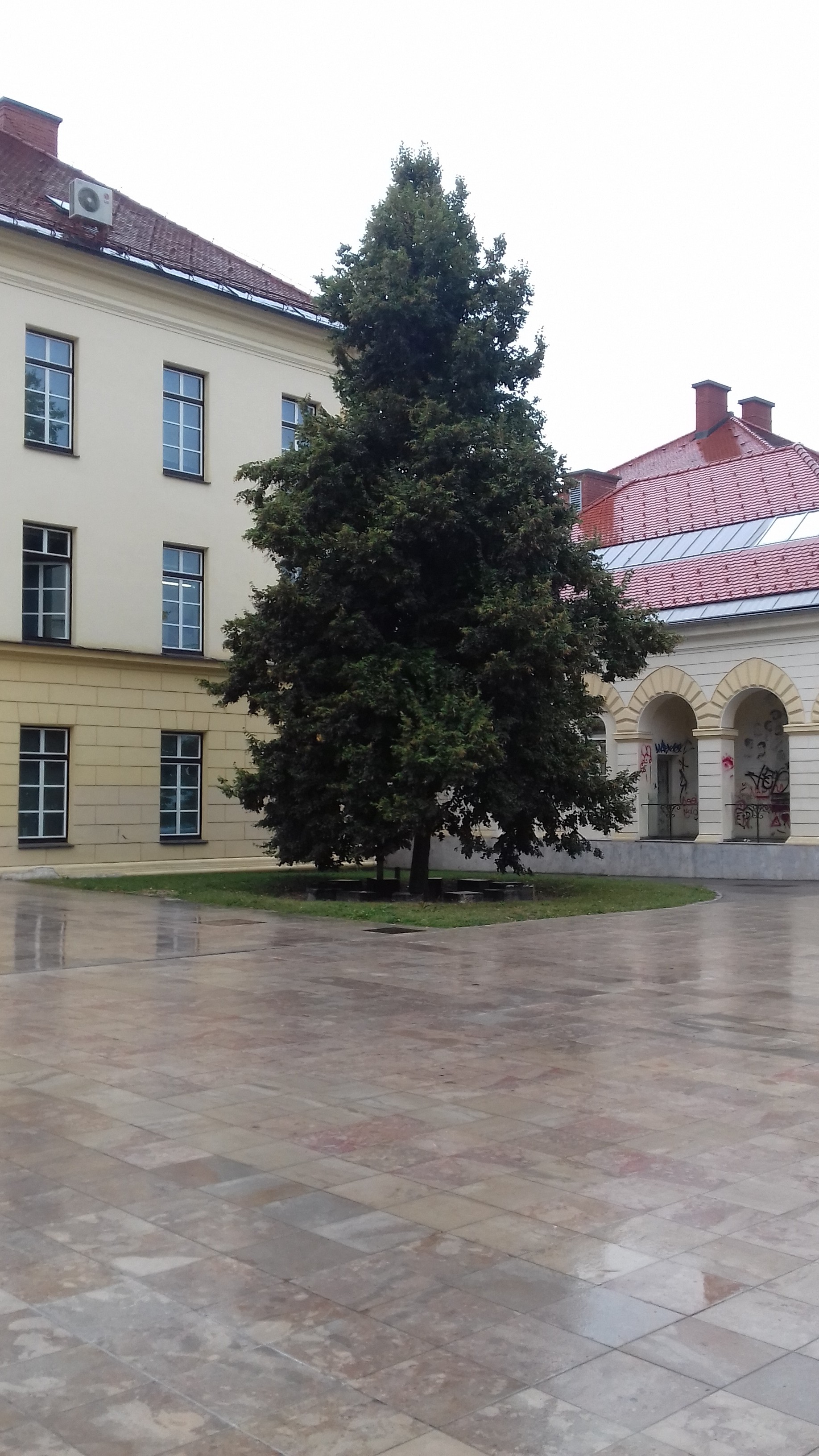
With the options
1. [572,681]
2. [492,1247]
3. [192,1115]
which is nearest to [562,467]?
[572,681]

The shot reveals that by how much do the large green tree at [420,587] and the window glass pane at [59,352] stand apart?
20.5ft

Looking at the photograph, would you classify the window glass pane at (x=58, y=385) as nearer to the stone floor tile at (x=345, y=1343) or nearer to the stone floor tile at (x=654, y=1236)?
the stone floor tile at (x=654, y=1236)

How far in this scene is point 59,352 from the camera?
83.9 ft

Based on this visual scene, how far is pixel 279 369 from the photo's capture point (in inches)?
1148

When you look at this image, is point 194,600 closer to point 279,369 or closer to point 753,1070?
point 279,369

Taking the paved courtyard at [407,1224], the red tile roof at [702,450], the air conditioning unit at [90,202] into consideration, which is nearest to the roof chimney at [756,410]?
the red tile roof at [702,450]

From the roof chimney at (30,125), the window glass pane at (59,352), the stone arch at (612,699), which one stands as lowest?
the stone arch at (612,699)

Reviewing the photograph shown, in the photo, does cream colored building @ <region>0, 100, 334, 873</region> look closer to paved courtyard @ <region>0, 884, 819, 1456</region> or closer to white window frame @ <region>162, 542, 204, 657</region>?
white window frame @ <region>162, 542, 204, 657</region>

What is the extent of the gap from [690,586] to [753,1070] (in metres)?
25.1

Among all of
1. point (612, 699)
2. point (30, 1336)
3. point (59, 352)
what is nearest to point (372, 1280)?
point (30, 1336)

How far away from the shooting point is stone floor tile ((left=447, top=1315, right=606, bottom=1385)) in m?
3.93

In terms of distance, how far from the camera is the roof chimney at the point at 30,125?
94.8ft

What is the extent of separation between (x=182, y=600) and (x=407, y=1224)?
76.5 feet

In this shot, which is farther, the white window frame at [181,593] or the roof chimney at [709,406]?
the roof chimney at [709,406]
